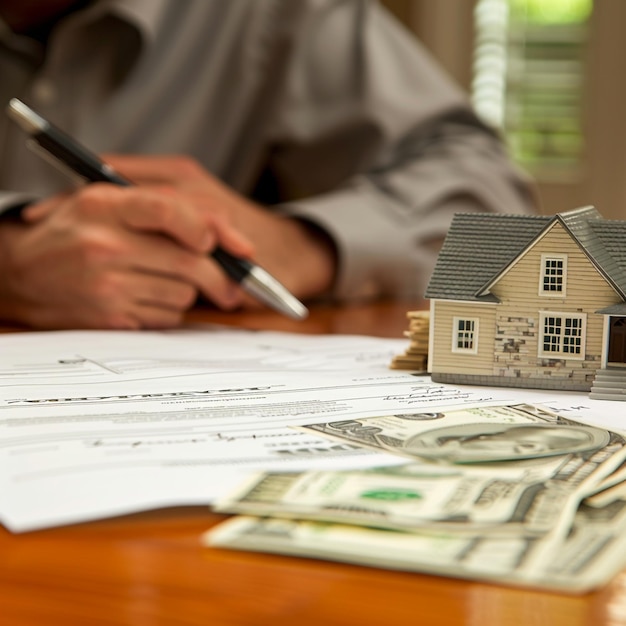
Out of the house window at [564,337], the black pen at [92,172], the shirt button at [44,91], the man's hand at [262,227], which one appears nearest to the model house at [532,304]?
the house window at [564,337]

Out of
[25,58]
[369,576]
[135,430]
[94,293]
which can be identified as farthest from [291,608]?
[25,58]

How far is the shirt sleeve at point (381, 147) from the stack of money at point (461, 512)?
2.37 feet

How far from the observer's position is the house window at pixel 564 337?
518mm

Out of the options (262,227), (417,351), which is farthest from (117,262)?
(417,351)

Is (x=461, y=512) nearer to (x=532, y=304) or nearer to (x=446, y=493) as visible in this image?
(x=446, y=493)

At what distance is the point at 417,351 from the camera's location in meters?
0.59

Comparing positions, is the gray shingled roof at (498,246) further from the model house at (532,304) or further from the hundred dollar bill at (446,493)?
the hundred dollar bill at (446,493)

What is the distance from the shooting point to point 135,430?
15.4 inches

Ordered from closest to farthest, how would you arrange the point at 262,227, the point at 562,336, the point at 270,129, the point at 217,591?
the point at 217,591, the point at 562,336, the point at 262,227, the point at 270,129

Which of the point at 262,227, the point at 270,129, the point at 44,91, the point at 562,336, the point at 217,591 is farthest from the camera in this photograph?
the point at 270,129

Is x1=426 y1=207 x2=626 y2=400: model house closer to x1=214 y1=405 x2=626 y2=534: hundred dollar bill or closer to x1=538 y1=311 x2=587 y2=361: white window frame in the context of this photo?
x1=538 y1=311 x2=587 y2=361: white window frame

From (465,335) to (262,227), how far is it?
51 cm

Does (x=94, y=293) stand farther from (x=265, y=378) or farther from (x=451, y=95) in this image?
(x=451, y=95)

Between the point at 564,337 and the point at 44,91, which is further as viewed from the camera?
the point at 44,91
